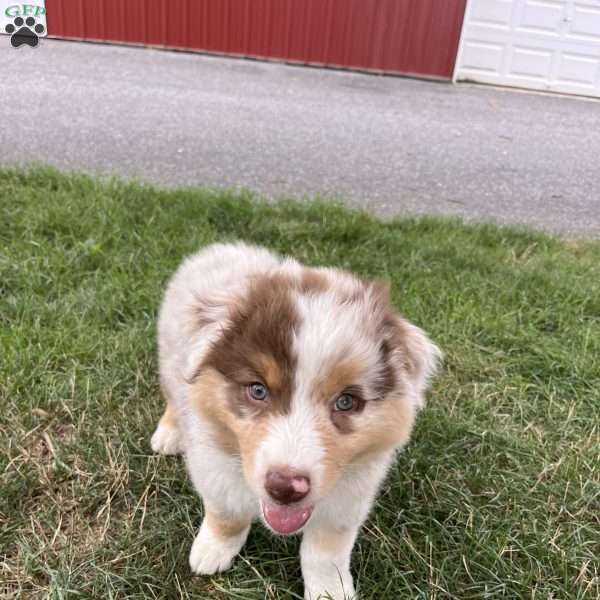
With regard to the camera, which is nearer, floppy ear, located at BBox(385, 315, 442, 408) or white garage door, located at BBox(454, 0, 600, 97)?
floppy ear, located at BBox(385, 315, 442, 408)

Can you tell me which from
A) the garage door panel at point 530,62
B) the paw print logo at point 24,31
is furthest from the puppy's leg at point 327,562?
the garage door panel at point 530,62

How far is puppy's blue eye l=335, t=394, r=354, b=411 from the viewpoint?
1704 mm

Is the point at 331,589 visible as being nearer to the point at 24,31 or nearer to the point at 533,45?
the point at 24,31

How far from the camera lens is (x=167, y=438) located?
2.58m

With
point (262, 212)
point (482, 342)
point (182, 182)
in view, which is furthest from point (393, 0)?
point (482, 342)

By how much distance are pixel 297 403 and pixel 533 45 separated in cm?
1354

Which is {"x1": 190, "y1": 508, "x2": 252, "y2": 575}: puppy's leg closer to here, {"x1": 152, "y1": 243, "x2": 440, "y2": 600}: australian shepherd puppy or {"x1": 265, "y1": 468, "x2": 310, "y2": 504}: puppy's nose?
{"x1": 152, "y1": 243, "x2": 440, "y2": 600}: australian shepherd puppy

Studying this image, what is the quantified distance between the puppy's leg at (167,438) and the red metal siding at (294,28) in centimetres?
1108

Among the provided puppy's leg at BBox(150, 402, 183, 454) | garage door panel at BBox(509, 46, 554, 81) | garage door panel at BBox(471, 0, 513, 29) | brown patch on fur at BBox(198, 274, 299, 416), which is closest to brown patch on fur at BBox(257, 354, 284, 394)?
brown patch on fur at BBox(198, 274, 299, 416)

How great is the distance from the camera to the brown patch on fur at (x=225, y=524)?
2.10 metres

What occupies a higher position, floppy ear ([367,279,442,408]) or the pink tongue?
floppy ear ([367,279,442,408])

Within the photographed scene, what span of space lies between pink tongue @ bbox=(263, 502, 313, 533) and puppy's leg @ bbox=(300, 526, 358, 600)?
0.92 feet

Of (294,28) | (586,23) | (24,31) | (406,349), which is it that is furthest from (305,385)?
(586,23)

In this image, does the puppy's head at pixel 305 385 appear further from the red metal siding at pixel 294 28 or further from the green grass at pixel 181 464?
the red metal siding at pixel 294 28
